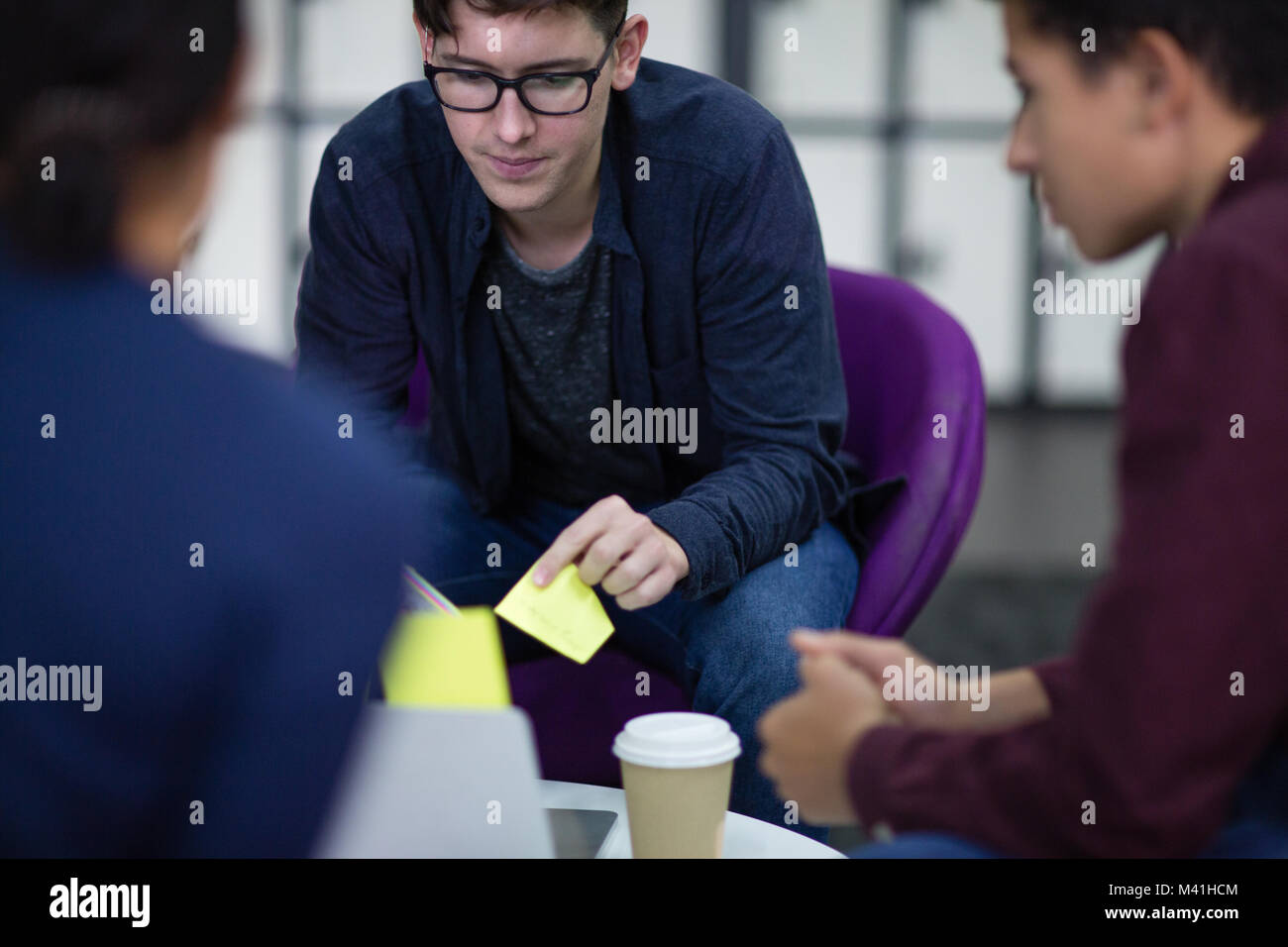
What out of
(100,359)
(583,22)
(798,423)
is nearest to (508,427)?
(798,423)

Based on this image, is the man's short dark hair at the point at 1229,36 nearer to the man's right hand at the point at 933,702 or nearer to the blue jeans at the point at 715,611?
the man's right hand at the point at 933,702

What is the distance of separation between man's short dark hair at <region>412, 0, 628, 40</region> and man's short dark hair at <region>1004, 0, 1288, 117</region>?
0.83 m

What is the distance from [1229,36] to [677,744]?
2.21ft

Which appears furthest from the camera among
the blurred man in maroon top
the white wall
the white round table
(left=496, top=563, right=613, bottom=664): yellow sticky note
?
the white wall

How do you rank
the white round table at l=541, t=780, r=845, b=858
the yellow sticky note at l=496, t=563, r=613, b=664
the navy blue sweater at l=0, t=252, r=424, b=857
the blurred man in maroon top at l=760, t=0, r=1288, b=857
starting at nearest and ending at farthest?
the navy blue sweater at l=0, t=252, r=424, b=857 < the blurred man in maroon top at l=760, t=0, r=1288, b=857 < the white round table at l=541, t=780, r=845, b=858 < the yellow sticky note at l=496, t=563, r=613, b=664

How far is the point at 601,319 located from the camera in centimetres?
184

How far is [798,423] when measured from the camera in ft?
5.77

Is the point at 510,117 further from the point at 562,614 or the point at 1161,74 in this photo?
the point at 1161,74

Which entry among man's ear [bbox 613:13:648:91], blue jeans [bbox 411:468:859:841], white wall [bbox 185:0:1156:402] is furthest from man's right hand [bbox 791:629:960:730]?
white wall [bbox 185:0:1156:402]

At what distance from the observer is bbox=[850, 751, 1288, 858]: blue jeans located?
89 centimetres

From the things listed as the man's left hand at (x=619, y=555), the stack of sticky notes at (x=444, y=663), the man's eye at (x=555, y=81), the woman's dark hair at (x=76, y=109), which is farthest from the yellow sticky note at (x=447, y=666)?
the man's eye at (x=555, y=81)

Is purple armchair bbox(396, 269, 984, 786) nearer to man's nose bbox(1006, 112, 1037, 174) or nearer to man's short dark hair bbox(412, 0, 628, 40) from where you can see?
man's short dark hair bbox(412, 0, 628, 40)
